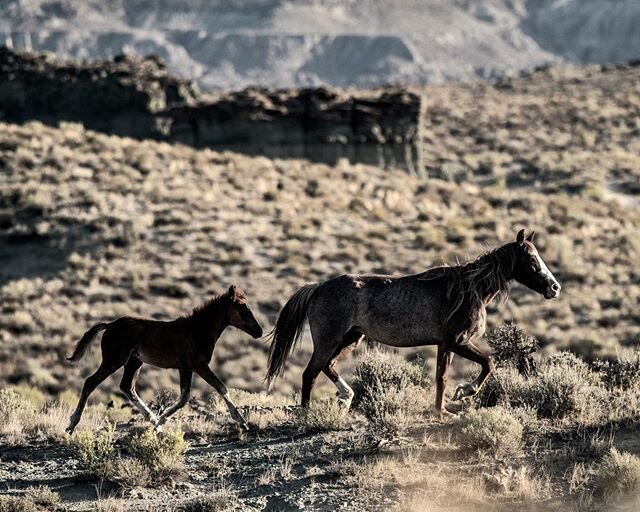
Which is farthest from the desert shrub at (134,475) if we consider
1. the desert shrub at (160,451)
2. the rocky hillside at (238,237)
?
the rocky hillside at (238,237)

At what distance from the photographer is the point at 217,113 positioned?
162 feet

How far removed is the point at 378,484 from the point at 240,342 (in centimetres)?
1514

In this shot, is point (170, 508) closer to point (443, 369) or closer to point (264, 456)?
point (264, 456)

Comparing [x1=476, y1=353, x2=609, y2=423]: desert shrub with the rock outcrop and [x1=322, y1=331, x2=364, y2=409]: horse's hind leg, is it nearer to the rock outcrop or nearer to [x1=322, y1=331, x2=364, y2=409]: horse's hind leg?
[x1=322, y1=331, x2=364, y2=409]: horse's hind leg

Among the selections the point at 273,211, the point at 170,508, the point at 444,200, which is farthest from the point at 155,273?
the point at 170,508

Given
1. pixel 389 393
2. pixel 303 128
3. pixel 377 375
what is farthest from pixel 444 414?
pixel 303 128

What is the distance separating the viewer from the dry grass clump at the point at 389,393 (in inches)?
407

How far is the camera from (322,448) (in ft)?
32.6

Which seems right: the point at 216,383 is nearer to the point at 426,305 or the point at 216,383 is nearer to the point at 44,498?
the point at 44,498

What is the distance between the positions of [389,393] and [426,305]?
1.14 metres

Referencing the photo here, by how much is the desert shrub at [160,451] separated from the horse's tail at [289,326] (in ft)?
5.79

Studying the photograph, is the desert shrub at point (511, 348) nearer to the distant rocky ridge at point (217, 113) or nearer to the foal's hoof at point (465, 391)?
the foal's hoof at point (465, 391)

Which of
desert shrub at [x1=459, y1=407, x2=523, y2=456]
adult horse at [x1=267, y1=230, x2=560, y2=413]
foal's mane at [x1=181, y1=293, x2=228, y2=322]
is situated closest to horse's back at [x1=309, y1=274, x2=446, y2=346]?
adult horse at [x1=267, y1=230, x2=560, y2=413]

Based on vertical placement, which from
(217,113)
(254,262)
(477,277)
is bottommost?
(254,262)
